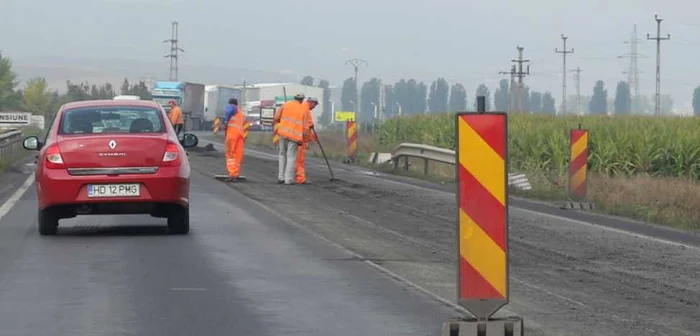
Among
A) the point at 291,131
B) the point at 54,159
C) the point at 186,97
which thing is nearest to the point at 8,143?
the point at 291,131

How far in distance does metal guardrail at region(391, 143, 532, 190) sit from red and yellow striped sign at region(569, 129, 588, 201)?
3327 mm

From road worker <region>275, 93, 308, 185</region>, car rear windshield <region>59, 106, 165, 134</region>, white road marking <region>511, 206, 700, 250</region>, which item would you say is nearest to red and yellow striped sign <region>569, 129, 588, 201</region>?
white road marking <region>511, 206, 700, 250</region>

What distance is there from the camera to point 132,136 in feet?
50.7

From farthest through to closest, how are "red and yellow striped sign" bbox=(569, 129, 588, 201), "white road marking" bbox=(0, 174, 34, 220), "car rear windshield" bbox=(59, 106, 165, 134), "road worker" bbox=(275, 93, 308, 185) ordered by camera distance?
1. "road worker" bbox=(275, 93, 308, 185)
2. "red and yellow striped sign" bbox=(569, 129, 588, 201)
3. "white road marking" bbox=(0, 174, 34, 220)
4. "car rear windshield" bbox=(59, 106, 165, 134)

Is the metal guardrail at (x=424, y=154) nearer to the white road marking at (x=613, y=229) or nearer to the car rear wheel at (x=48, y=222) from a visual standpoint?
the white road marking at (x=613, y=229)

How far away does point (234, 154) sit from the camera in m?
27.6

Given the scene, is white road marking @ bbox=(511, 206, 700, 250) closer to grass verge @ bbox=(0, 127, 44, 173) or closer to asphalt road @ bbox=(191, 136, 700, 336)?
asphalt road @ bbox=(191, 136, 700, 336)

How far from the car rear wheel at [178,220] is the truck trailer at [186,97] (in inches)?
2525

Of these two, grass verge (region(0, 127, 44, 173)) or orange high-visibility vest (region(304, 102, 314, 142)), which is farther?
grass verge (region(0, 127, 44, 173))

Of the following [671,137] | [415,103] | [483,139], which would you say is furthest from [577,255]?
[415,103]

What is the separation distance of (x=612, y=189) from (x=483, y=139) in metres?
18.0

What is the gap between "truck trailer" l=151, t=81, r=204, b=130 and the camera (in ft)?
281

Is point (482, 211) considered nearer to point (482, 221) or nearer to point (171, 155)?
point (482, 221)

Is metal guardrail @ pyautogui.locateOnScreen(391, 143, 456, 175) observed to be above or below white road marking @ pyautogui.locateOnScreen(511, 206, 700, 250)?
above
